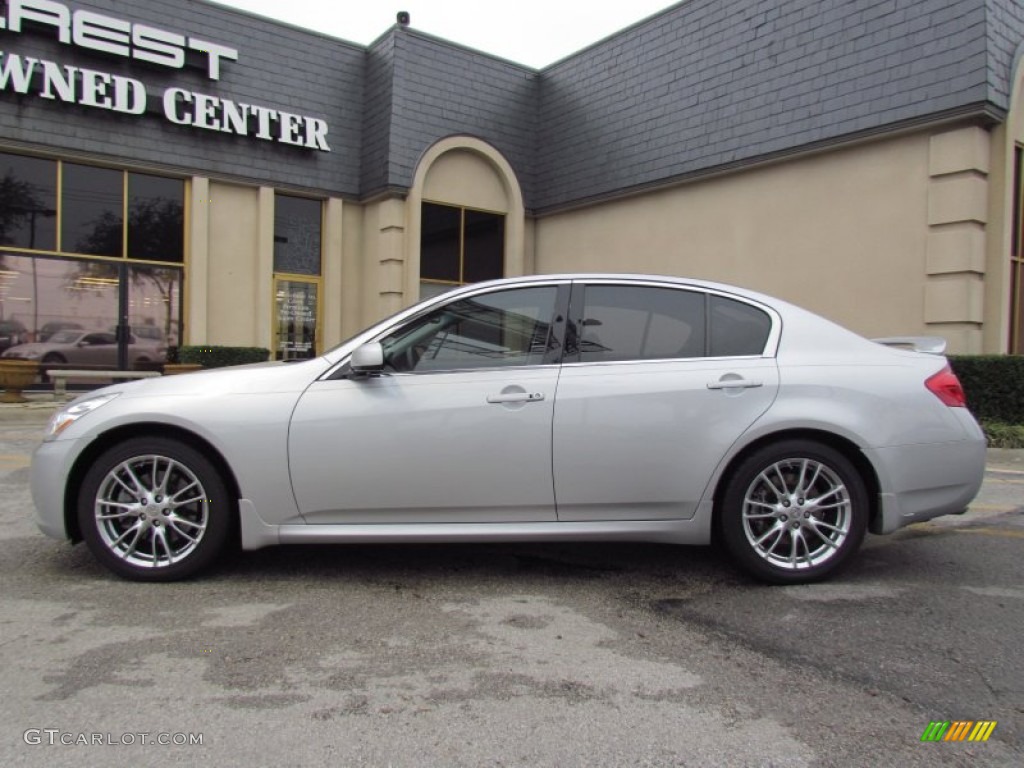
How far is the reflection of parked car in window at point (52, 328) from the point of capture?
12.7 m

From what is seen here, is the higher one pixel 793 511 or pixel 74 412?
pixel 74 412

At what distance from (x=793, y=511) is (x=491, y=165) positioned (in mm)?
13378

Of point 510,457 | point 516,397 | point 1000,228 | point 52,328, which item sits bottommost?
point 510,457

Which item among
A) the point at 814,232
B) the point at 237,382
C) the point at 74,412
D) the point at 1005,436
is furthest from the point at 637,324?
the point at 814,232

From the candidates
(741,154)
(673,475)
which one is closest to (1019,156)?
(741,154)

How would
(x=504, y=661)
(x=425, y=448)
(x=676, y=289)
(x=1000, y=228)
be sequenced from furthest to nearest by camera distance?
(x=1000, y=228)
(x=676, y=289)
(x=425, y=448)
(x=504, y=661)

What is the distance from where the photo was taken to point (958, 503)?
408 centimetres

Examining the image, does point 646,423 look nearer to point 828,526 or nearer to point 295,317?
point 828,526

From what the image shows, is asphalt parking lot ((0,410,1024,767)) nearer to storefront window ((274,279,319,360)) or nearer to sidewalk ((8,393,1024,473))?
sidewalk ((8,393,1024,473))

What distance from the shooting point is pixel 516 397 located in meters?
3.88

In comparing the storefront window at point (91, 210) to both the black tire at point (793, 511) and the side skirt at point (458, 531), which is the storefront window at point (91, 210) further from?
the black tire at point (793, 511)

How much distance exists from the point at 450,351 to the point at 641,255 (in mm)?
11113

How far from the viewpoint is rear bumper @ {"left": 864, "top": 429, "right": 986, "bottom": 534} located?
3922 millimetres

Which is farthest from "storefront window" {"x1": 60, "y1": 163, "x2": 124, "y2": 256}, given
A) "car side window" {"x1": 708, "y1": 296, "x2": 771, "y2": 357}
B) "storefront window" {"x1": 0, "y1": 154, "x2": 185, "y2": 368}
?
"car side window" {"x1": 708, "y1": 296, "x2": 771, "y2": 357}
